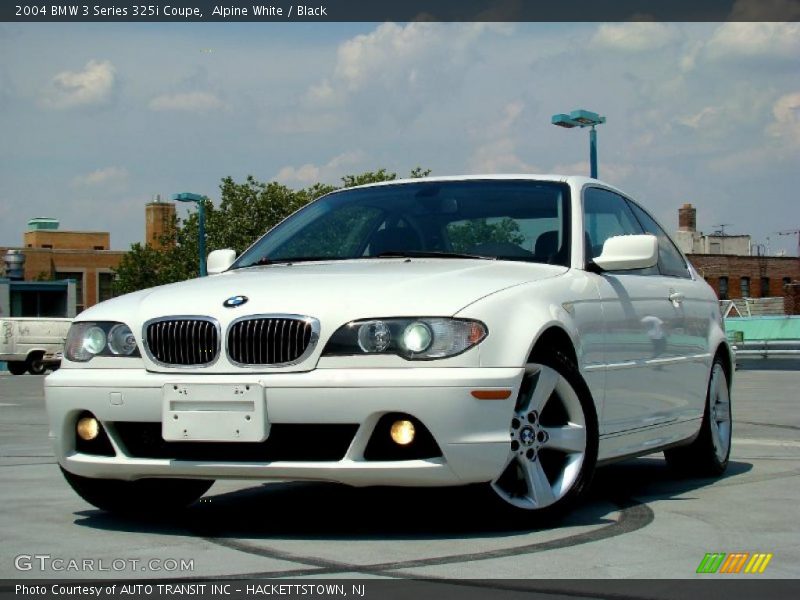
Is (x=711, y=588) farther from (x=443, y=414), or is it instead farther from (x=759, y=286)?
(x=759, y=286)

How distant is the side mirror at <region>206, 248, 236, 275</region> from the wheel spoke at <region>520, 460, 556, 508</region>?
7.14 feet

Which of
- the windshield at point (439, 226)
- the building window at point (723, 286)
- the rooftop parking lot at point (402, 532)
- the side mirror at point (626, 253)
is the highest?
the building window at point (723, 286)

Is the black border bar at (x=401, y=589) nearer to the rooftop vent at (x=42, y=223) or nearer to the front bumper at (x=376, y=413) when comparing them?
the front bumper at (x=376, y=413)

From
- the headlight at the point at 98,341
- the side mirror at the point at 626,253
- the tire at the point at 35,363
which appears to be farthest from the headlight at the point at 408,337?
the tire at the point at 35,363

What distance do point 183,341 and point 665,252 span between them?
3290 mm

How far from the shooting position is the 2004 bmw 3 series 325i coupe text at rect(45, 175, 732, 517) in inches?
205

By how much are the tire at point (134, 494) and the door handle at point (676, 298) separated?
2610 mm

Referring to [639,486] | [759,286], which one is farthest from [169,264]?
[639,486]

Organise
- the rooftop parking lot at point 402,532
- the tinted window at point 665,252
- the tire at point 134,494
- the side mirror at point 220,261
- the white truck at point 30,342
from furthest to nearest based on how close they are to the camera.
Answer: the white truck at point 30,342, the tinted window at point 665,252, the side mirror at point 220,261, the tire at point 134,494, the rooftop parking lot at point 402,532

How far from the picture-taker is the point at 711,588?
170 inches

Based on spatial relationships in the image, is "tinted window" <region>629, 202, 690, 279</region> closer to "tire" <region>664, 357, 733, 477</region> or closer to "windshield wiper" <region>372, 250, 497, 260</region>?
"tire" <region>664, 357, 733, 477</region>

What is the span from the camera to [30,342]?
132 ft

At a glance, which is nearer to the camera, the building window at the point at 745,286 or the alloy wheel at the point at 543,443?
the alloy wheel at the point at 543,443

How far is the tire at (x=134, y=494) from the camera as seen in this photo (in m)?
6.01
